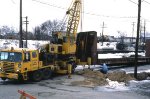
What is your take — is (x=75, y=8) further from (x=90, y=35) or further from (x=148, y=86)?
(x=148, y=86)

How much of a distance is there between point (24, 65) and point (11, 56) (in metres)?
1.15

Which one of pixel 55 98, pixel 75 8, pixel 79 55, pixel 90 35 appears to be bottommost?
pixel 55 98

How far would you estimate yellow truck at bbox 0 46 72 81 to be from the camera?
2348cm

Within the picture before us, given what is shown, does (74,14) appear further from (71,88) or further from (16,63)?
(71,88)

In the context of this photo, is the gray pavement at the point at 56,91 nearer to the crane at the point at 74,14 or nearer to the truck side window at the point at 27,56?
the truck side window at the point at 27,56

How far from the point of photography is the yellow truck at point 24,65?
23.5 m

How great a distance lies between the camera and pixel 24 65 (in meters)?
23.7

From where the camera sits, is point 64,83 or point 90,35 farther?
point 90,35

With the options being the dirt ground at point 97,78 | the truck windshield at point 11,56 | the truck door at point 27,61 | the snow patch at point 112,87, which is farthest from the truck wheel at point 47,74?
the snow patch at point 112,87

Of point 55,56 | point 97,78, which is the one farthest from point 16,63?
Result: point 97,78

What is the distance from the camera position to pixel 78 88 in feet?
74.1

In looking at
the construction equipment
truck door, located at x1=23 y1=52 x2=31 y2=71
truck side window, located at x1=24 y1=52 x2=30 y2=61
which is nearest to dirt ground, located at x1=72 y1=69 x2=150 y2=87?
the construction equipment

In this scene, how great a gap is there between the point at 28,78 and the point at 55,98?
22.1 ft

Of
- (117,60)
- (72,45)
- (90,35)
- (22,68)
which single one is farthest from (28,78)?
(117,60)
